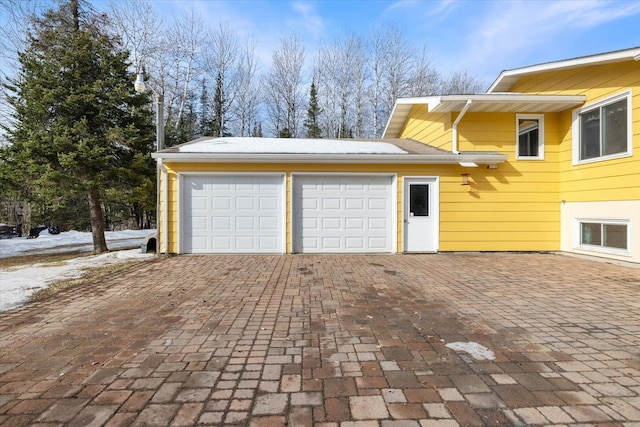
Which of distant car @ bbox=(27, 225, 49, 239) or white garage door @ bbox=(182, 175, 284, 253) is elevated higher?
white garage door @ bbox=(182, 175, 284, 253)

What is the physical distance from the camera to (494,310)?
3.66m

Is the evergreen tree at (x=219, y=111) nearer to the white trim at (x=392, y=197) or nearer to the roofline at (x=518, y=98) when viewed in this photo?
the white trim at (x=392, y=197)

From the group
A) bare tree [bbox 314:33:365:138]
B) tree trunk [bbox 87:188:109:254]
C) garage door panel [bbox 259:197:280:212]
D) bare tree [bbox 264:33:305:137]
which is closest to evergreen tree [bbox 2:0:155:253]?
tree trunk [bbox 87:188:109:254]

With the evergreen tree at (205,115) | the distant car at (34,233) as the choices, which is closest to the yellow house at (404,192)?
the distant car at (34,233)

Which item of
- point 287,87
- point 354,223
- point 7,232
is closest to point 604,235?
point 354,223

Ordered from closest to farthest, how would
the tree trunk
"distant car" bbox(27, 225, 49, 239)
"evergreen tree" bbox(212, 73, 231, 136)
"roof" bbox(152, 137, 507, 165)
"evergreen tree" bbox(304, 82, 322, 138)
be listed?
1. "roof" bbox(152, 137, 507, 165)
2. the tree trunk
3. "distant car" bbox(27, 225, 49, 239)
4. "evergreen tree" bbox(212, 73, 231, 136)
5. "evergreen tree" bbox(304, 82, 322, 138)

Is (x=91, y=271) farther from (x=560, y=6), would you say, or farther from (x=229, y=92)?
(x=229, y=92)

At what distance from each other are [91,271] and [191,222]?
7.50ft

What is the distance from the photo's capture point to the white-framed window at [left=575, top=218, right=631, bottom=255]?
6.34 m

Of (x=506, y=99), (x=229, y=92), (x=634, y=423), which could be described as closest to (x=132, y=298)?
(x=634, y=423)

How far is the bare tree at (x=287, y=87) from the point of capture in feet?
68.1

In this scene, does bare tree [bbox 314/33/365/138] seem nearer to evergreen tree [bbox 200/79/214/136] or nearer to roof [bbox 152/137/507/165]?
evergreen tree [bbox 200/79/214/136]

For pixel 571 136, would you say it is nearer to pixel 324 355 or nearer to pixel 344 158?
pixel 344 158

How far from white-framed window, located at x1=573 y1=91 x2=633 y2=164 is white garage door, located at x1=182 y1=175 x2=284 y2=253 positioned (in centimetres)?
721
